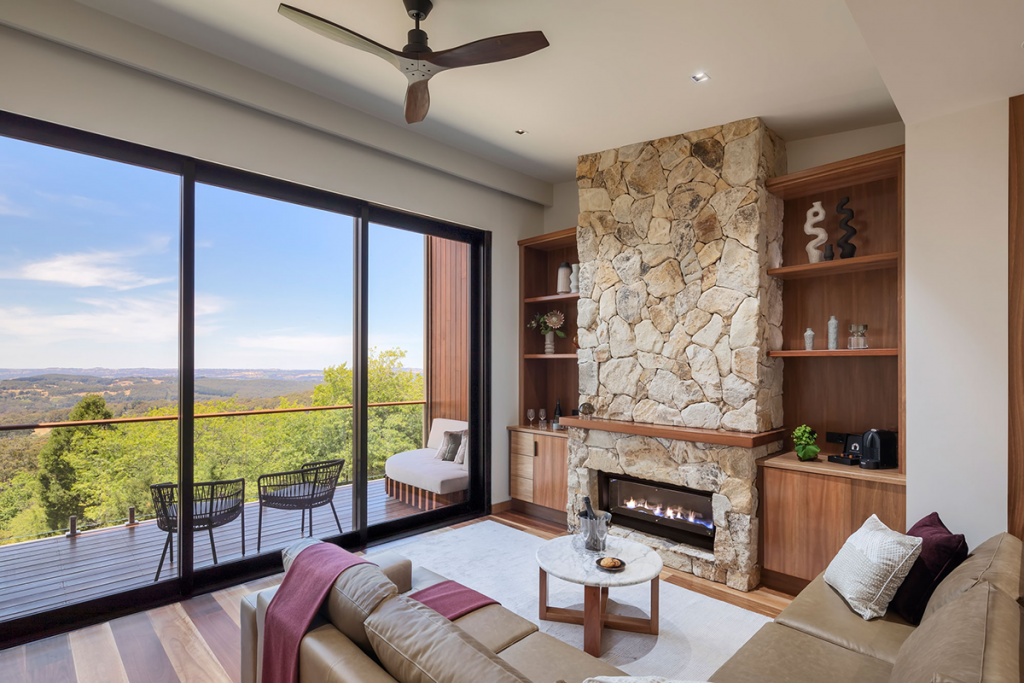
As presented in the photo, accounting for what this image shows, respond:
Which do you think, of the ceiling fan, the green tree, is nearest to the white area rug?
the green tree

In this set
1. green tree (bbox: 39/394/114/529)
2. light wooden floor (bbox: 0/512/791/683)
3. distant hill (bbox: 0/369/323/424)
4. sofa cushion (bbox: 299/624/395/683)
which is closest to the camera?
sofa cushion (bbox: 299/624/395/683)

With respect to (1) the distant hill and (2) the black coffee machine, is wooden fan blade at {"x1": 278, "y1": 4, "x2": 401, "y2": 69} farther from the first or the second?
(2) the black coffee machine

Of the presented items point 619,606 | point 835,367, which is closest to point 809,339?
point 835,367

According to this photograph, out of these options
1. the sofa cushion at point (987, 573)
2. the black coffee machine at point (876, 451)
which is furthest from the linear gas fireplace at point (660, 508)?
the sofa cushion at point (987, 573)

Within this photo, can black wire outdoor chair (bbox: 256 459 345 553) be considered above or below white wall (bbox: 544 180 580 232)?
below

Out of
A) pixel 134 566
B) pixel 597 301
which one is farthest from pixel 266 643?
pixel 597 301

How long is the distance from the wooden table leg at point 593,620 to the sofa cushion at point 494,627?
0.59 metres

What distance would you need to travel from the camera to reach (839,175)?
11.0 ft

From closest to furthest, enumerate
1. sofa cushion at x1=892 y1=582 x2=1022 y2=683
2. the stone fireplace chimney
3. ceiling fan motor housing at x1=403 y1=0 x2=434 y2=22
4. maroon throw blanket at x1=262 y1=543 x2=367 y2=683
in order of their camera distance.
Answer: sofa cushion at x1=892 y1=582 x2=1022 y2=683 → maroon throw blanket at x1=262 y1=543 x2=367 y2=683 → ceiling fan motor housing at x1=403 y1=0 x2=434 y2=22 → the stone fireplace chimney

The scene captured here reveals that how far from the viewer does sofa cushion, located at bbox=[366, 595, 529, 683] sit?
111cm

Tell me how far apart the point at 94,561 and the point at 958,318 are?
15.8ft

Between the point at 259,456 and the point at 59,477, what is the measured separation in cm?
105

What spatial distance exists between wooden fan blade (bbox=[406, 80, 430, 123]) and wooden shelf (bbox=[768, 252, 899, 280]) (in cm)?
254

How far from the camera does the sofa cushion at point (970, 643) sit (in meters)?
1.09
